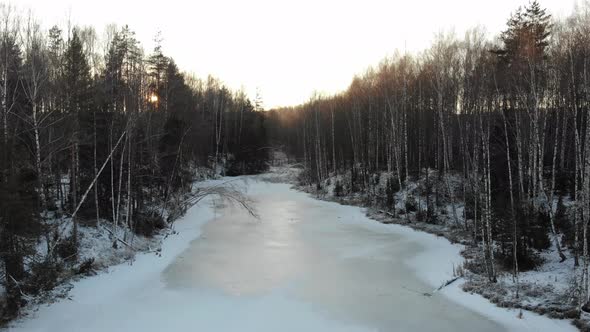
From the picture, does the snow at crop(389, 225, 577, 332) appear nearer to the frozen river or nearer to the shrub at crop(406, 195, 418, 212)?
the frozen river

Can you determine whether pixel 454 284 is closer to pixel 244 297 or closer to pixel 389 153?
pixel 244 297

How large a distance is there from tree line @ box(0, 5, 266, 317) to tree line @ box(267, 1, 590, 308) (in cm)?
1110

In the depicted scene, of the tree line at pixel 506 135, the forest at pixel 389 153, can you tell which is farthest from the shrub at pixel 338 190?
the forest at pixel 389 153

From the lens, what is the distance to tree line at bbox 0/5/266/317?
28.0 feet

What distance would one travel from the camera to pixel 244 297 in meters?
10.3

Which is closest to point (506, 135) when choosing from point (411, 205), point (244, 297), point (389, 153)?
point (244, 297)

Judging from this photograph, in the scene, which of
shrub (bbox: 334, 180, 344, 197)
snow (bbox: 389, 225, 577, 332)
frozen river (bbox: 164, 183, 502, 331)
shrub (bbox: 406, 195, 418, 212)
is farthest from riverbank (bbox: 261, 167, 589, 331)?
shrub (bbox: 334, 180, 344, 197)

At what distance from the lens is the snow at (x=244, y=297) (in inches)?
336

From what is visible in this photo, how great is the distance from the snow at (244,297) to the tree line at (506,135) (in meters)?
1.47

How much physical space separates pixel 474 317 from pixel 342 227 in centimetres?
1202

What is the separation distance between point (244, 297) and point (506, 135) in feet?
27.3

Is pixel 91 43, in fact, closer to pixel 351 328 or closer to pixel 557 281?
pixel 351 328

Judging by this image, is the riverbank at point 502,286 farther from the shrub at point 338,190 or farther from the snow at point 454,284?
the shrub at point 338,190

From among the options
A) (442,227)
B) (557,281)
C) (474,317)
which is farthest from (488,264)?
(442,227)
